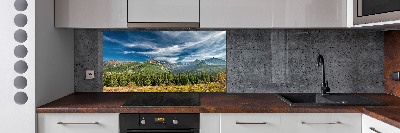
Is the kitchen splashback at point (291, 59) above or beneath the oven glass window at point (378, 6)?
beneath

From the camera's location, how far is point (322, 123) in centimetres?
206

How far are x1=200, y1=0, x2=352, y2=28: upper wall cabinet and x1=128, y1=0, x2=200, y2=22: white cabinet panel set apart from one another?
0.08 m

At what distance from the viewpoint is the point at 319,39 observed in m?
2.75

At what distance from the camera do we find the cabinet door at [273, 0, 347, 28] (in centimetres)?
237

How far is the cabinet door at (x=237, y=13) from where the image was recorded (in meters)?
2.36

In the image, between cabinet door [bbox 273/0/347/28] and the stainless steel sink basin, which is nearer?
cabinet door [bbox 273/0/347/28]

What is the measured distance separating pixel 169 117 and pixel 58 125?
0.69 metres
